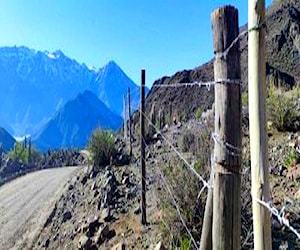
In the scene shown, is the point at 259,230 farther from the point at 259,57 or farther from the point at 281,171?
the point at 281,171

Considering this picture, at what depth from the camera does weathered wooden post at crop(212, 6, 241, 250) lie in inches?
128

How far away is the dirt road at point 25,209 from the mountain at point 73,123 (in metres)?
132

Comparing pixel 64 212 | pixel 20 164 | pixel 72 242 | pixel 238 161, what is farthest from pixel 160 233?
pixel 20 164

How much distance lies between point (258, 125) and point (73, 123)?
169 m

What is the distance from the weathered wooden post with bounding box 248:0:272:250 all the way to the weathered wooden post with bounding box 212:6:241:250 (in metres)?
0.27

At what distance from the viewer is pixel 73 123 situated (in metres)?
170

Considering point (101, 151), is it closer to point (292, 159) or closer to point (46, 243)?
point (46, 243)

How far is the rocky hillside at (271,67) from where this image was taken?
133ft

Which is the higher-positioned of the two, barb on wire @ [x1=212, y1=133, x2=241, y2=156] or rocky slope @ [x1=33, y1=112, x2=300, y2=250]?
barb on wire @ [x1=212, y1=133, x2=241, y2=156]

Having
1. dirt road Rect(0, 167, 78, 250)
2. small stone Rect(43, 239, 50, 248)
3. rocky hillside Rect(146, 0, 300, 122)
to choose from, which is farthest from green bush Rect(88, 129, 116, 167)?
rocky hillside Rect(146, 0, 300, 122)

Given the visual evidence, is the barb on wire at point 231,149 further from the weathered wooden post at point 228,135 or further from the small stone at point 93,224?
the small stone at point 93,224

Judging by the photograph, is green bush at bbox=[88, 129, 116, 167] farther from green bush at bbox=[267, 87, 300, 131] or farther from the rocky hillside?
the rocky hillside

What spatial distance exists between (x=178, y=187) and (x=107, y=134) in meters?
12.1

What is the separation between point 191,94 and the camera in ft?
161
